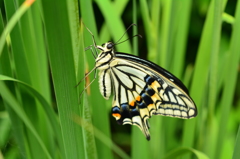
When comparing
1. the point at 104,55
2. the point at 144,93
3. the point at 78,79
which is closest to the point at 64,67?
the point at 78,79

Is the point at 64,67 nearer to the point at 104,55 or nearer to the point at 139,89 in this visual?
the point at 104,55

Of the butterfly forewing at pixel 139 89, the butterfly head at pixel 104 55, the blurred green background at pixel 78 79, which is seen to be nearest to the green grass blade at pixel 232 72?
the blurred green background at pixel 78 79

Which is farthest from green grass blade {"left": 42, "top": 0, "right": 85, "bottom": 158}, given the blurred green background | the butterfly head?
Result: the butterfly head

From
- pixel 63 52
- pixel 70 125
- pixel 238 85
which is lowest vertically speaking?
pixel 238 85

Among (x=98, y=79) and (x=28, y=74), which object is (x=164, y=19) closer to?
(x=98, y=79)

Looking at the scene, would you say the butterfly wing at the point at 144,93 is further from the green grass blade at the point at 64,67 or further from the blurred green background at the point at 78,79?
the green grass blade at the point at 64,67

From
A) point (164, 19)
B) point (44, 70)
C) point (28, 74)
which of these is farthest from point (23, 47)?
point (164, 19)

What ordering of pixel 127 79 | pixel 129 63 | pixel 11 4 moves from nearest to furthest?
1. pixel 11 4
2. pixel 129 63
3. pixel 127 79
